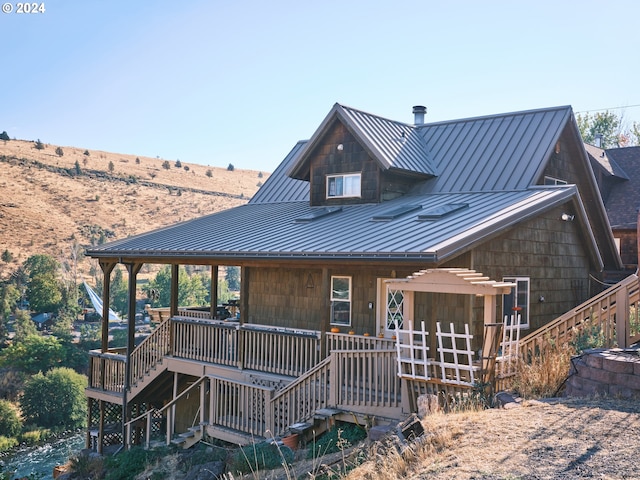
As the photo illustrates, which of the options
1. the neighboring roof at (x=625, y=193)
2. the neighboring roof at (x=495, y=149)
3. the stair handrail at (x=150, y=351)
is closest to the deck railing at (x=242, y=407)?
the stair handrail at (x=150, y=351)

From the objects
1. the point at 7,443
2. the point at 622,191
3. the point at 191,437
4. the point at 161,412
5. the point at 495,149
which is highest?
the point at 495,149

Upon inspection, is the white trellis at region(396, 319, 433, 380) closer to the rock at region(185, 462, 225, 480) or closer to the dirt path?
the dirt path

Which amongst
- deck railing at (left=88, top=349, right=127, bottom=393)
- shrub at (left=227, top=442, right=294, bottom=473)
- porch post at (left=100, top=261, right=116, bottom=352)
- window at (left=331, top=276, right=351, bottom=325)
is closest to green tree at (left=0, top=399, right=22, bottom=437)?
deck railing at (left=88, top=349, right=127, bottom=393)

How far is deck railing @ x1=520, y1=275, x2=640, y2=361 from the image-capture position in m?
12.0

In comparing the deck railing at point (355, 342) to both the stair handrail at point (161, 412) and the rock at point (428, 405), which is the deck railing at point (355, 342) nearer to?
the rock at point (428, 405)

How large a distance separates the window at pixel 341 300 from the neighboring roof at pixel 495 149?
3618 mm

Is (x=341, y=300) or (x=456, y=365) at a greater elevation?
(x=341, y=300)

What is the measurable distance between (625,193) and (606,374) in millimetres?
20162

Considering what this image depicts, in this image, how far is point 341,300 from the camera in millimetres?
16141

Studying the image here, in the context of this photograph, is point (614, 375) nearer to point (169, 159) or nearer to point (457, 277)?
point (457, 277)

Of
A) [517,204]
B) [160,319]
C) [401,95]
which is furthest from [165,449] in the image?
[401,95]

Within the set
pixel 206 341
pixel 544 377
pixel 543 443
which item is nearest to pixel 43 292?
pixel 206 341

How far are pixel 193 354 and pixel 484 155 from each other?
30.7 ft

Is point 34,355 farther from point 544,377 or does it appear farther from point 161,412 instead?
point 544,377
